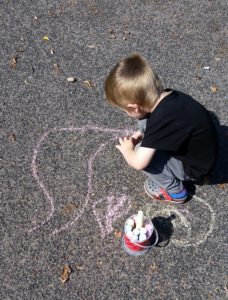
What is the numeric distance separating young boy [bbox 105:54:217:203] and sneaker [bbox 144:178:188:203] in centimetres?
23

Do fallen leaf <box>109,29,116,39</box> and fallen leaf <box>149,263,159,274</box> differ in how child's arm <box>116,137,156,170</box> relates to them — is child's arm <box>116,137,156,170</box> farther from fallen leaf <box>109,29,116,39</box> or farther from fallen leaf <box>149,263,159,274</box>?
fallen leaf <box>109,29,116,39</box>

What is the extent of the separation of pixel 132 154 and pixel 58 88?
144cm

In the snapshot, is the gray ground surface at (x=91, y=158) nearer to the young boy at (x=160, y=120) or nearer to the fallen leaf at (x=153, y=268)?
the fallen leaf at (x=153, y=268)

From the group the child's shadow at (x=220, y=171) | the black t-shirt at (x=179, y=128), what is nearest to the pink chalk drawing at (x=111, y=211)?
the child's shadow at (x=220, y=171)

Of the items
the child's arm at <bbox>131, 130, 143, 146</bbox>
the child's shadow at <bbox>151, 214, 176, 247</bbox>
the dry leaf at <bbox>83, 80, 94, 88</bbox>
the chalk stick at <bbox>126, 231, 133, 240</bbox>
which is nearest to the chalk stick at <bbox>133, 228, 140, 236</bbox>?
the chalk stick at <bbox>126, 231, 133, 240</bbox>

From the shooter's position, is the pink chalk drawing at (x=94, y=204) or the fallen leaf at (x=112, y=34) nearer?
the pink chalk drawing at (x=94, y=204)

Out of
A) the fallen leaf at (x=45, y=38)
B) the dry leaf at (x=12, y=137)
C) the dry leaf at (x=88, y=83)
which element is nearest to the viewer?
the dry leaf at (x=12, y=137)

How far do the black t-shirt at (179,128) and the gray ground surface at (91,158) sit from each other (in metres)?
0.63

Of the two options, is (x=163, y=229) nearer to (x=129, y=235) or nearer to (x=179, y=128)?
(x=129, y=235)

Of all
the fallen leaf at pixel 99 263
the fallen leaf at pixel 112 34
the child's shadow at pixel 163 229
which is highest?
the fallen leaf at pixel 112 34

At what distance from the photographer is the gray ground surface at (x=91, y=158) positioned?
2975mm

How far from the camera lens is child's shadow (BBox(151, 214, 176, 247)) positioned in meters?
3.12

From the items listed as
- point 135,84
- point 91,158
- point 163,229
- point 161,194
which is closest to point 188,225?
point 163,229

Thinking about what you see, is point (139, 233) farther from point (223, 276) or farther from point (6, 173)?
point (6, 173)
